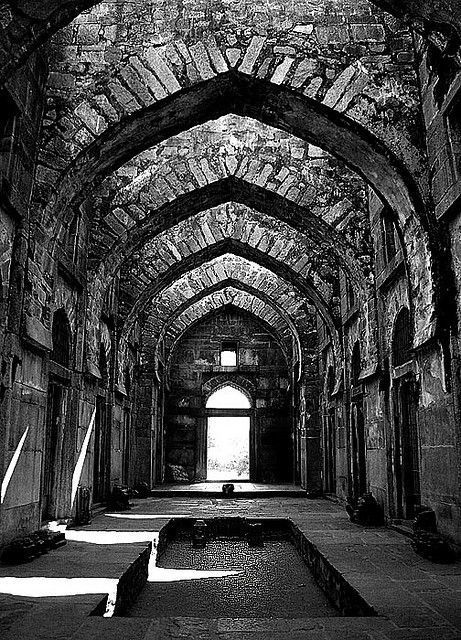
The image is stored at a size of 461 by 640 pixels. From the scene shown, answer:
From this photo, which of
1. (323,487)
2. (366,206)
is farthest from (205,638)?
(323,487)

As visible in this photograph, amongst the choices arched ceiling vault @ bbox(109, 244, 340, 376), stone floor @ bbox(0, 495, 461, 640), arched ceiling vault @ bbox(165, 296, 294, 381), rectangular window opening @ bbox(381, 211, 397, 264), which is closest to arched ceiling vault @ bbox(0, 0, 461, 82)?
stone floor @ bbox(0, 495, 461, 640)

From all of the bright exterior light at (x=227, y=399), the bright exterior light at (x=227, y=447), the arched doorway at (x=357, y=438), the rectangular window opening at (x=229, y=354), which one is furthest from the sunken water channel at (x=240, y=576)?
the bright exterior light at (x=227, y=447)

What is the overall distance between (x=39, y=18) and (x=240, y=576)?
215 inches

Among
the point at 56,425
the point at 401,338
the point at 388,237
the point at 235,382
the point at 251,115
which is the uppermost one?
the point at 251,115

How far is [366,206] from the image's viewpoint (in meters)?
10.2

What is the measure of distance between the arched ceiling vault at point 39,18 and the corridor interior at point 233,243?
0.02 m

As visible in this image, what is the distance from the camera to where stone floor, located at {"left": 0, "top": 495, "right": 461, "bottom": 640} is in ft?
12.2

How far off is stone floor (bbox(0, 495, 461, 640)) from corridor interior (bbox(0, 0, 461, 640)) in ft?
0.10

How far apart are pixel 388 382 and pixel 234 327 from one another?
1104 centimetres

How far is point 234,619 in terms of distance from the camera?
425 centimetres

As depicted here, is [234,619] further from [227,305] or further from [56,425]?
[227,305]

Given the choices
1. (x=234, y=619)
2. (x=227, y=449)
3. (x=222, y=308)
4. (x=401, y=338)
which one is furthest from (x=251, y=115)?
(x=227, y=449)

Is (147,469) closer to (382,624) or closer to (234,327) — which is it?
(234,327)

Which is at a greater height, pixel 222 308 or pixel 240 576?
pixel 222 308
